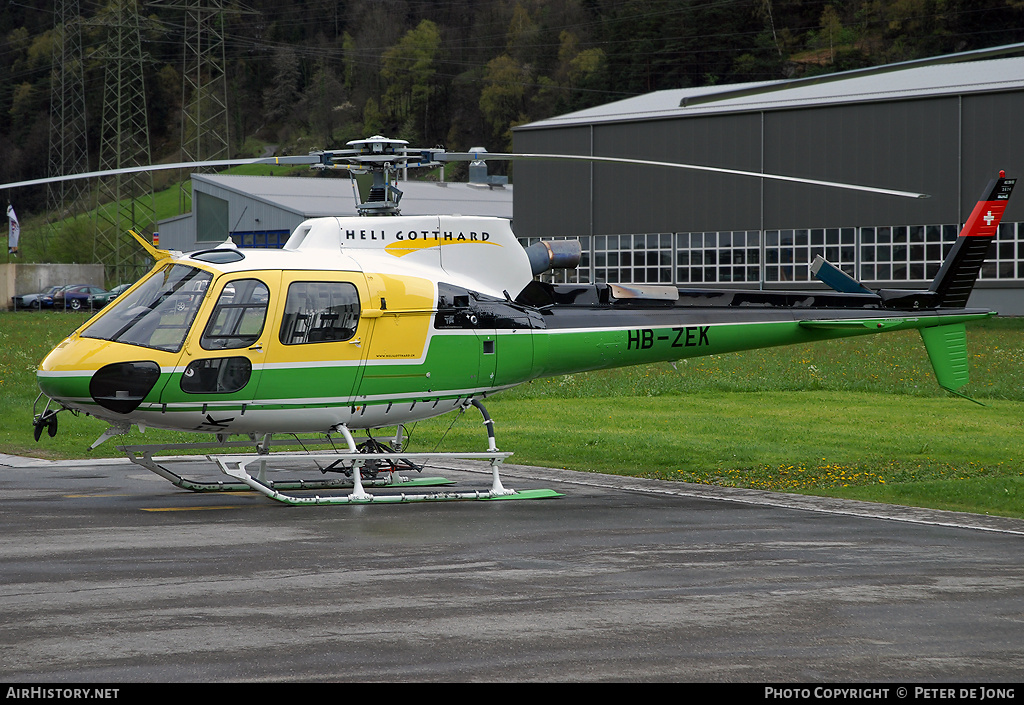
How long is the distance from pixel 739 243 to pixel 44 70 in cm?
10253

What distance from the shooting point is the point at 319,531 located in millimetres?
10523

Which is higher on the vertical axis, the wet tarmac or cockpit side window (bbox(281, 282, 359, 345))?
cockpit side window (bbox(281, 282, 359, 345))

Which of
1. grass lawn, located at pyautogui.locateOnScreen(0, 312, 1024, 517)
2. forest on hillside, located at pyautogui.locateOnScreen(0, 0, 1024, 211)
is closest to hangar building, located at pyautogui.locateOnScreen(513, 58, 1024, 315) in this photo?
grass lawn, located at pyautogui.locateOnScreen(0, 312, 1024, 517)

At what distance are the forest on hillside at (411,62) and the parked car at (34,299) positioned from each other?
39.0m

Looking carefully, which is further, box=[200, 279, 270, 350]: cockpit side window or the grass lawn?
the grass lawn

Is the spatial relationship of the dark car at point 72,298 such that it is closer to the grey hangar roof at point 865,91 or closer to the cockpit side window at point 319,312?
the grey hangar roof at point 865,91

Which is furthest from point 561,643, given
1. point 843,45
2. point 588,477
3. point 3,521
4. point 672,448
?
point 843,45

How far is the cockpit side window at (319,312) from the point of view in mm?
11664

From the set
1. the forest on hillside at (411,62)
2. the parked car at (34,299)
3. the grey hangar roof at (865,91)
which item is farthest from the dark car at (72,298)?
the forest on hillside at (411,62)

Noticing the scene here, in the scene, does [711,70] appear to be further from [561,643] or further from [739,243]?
[561,643]

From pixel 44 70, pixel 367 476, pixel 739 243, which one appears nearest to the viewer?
pixel 367 476

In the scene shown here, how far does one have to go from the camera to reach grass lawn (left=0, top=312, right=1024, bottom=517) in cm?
1453

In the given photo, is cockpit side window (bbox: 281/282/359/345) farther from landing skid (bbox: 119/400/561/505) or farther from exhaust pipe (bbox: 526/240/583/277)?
exhaust pipe (bbox: 526/240/583/277)

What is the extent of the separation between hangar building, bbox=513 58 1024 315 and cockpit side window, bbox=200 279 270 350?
3303 centimetres
